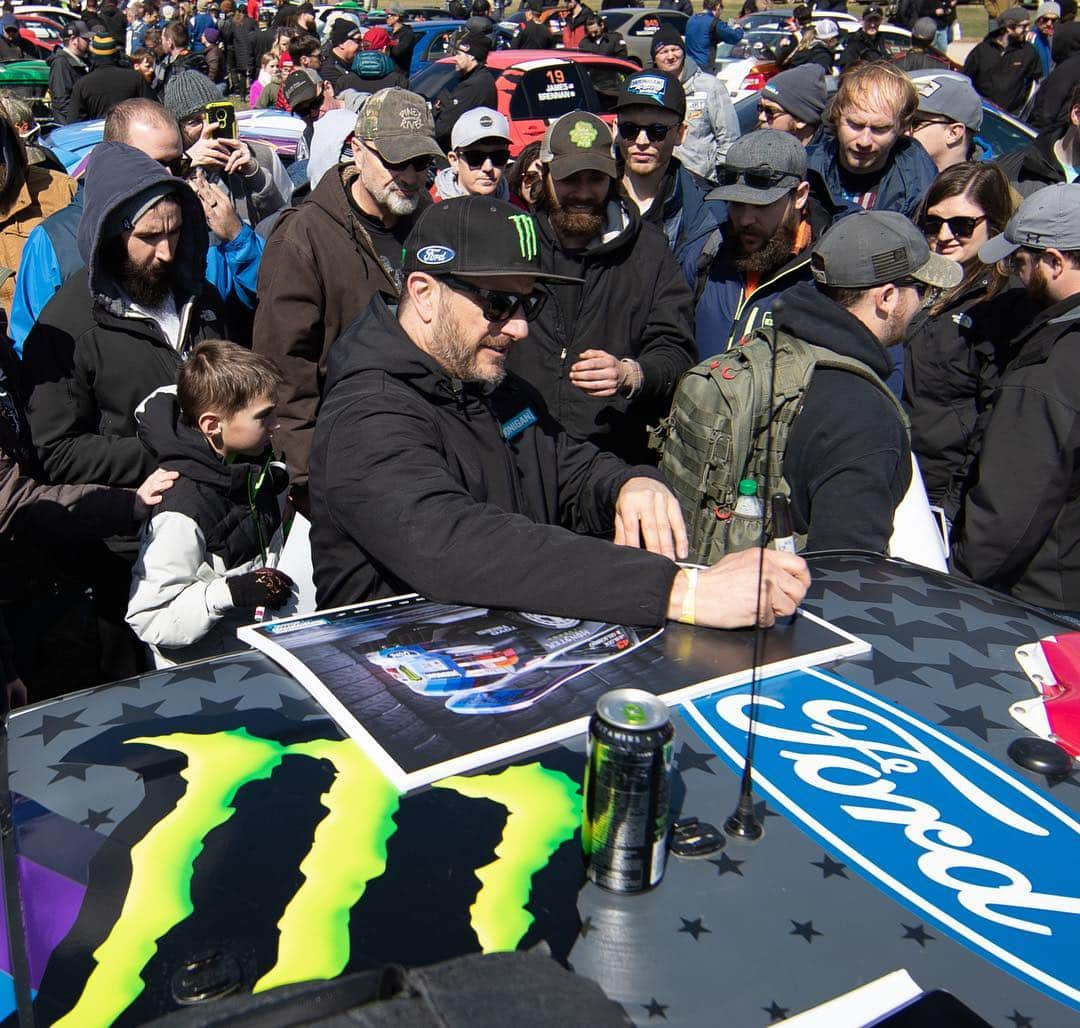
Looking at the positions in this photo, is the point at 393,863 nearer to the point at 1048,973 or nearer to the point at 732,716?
the point at 732,716

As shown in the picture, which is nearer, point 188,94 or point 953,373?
point 953,373

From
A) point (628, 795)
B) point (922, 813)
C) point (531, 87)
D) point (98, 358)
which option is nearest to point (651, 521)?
point (922, 813)

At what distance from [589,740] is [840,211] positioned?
4.39 m

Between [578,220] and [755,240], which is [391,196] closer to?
[578,220]

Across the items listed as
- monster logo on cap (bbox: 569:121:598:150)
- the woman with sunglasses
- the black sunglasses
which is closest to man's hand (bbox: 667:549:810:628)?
the black sunglasses

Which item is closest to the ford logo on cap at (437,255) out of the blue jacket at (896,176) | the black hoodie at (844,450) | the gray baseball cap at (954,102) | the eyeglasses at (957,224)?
the black hoodie at (844,450)

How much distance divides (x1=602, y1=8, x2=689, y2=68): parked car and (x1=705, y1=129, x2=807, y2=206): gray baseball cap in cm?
1441

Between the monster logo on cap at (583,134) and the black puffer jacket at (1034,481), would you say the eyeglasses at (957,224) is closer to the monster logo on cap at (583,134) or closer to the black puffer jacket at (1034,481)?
the black puffer jacket at (1034,481)

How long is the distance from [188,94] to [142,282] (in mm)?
3196

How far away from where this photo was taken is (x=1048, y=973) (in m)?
Answer: 1.43

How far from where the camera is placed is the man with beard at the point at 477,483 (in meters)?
2.20

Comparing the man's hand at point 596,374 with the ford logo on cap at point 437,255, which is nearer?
the ford logo on cap at point 437,255

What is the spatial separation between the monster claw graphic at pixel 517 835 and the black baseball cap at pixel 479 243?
1.28m

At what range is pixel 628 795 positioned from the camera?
1.50m
